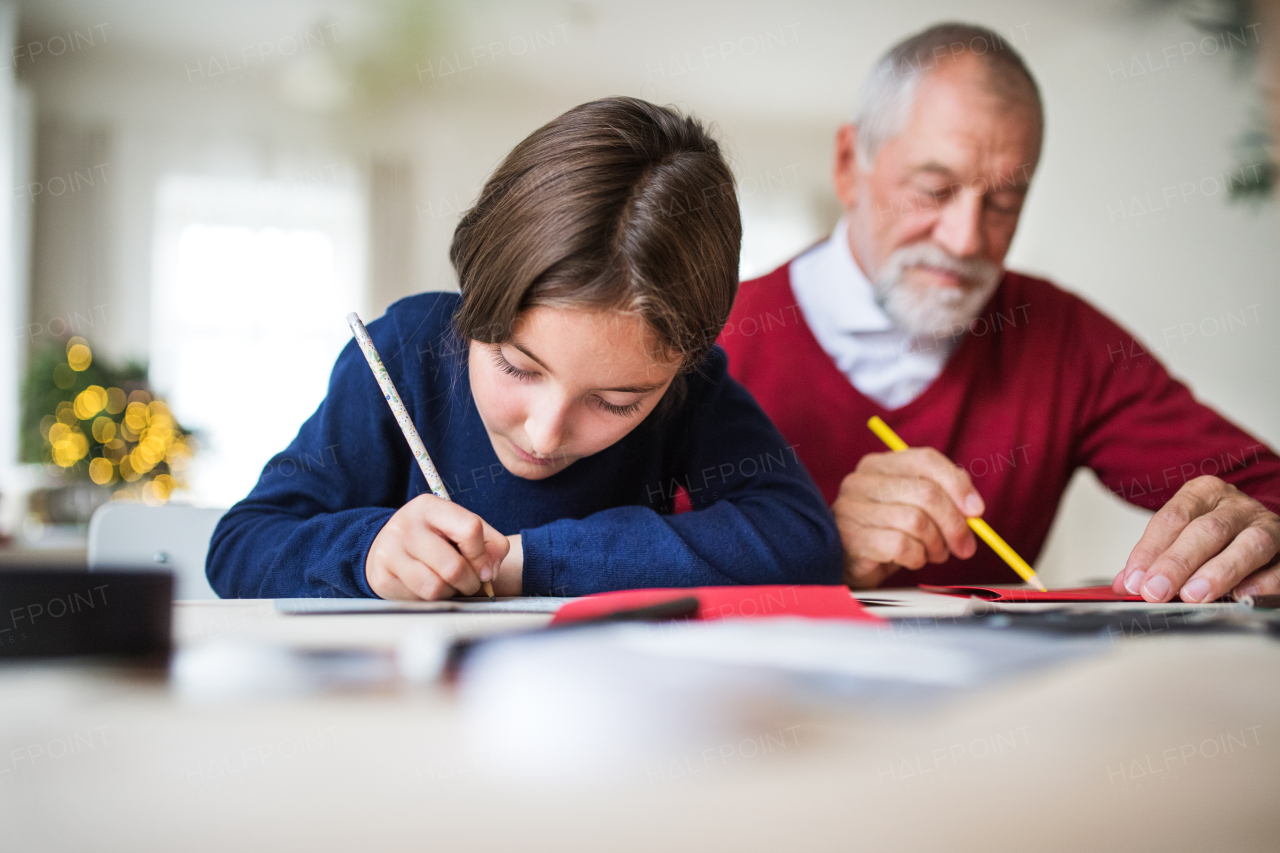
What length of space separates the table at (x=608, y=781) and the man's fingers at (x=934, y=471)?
1.70ft

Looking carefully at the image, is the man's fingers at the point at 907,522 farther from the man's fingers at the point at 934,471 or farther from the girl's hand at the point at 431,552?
the girl's hand at the point at 431,552

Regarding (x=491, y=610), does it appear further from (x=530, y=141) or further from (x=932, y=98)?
(x=932, y=98)

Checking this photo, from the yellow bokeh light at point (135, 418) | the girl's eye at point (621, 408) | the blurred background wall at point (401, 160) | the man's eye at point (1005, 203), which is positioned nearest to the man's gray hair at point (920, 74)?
the man's eye at point (1005, 203)

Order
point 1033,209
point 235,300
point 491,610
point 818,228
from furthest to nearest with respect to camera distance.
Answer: point 818,228 → point 235,300 → point 1033,209 → point 491,610

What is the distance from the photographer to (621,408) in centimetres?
65

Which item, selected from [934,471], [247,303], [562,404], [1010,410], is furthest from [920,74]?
[247,303]

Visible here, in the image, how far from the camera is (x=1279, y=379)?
8.75 ft

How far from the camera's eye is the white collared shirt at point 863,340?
129cm

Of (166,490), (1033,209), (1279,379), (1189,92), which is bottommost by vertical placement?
(166,490)

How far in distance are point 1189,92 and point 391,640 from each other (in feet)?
10.8

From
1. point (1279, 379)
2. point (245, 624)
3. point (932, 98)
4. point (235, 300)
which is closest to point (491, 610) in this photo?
point (245, 624)

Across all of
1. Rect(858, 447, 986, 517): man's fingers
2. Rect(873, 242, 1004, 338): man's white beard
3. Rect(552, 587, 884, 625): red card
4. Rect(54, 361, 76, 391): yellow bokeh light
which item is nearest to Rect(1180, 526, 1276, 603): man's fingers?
Rect(858, 447, 986, 517): man's fingers

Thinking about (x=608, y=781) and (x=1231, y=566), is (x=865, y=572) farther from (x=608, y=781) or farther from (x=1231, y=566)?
(x=608, y=781)

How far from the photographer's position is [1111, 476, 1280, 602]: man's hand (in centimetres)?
66
